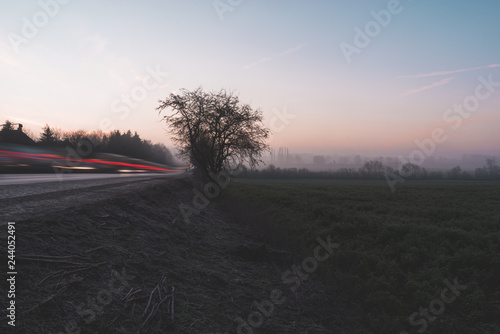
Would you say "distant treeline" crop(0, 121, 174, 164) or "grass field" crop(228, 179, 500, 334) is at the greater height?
"distant treeline" crop(0, 121, 174, 164)

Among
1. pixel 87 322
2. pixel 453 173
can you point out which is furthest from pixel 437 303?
pixel 453 173

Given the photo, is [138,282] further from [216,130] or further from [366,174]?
[366,174]

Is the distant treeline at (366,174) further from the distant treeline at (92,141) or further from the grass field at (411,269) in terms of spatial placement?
the grass field at (411,269)

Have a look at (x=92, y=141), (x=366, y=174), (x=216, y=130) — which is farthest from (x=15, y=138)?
(x=366, y=174)

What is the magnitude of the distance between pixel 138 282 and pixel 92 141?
69.4m

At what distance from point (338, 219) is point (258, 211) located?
21.6ft

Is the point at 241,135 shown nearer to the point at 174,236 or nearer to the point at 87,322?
the point at 174,236

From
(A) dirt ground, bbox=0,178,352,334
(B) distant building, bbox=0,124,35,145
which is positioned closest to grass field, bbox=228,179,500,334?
(A) dirt ground, bbox=0,178,352,334

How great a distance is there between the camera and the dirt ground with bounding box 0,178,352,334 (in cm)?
347

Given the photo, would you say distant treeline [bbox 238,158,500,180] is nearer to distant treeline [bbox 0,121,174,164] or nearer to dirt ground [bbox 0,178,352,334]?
distant treeline [bbox 0,121,174,164]

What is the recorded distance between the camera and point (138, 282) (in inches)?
183

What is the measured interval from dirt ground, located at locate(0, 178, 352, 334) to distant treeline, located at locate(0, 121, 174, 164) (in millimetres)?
15129

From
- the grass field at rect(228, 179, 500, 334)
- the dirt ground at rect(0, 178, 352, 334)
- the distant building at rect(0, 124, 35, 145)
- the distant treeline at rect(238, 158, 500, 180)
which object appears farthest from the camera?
the distant treeline at rect(238, 158, 500, 180)

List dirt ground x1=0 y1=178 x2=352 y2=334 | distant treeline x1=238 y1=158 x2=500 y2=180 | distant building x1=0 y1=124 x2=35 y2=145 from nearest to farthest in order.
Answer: dirt ground x1=0 y1=178 x2=352 y2=334 → distant building x1=0 y1=124 x2=35 y2=145 → distant treeline x1=238 y1=158 x2=500 y2=180
